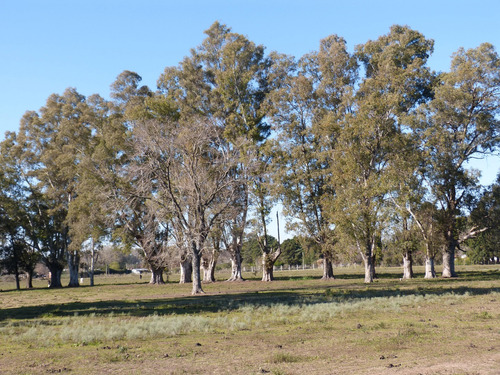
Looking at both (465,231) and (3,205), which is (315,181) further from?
(3,205)

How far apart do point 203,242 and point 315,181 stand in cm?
1759

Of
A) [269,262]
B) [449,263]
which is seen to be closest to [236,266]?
[269,262]

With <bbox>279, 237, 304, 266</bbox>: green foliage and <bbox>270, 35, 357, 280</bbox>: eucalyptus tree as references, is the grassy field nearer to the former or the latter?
<bbox>270, 35, 357, 280</bbox>: eucalyptus tree

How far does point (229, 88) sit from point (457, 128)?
23.3 metres

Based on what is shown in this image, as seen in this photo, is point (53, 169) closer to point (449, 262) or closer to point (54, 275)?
point (54, 275)

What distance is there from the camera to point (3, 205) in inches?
2186

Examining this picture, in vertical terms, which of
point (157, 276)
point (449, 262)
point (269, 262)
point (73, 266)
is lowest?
point (157, 276)

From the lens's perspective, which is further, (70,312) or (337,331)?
(70,312)

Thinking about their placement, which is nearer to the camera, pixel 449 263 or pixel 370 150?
pixel 370 150

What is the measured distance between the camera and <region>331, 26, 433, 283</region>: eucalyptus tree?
40500 millimetres

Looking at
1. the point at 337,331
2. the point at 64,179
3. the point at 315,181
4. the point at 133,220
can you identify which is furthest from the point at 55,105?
the point at 337,331

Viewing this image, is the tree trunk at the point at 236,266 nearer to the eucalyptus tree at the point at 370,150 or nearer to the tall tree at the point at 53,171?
the eucalyptus tree at the point at 370,150

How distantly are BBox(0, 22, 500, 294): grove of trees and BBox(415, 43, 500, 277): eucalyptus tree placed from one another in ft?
0.45

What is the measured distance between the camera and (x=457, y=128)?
4828 cm
